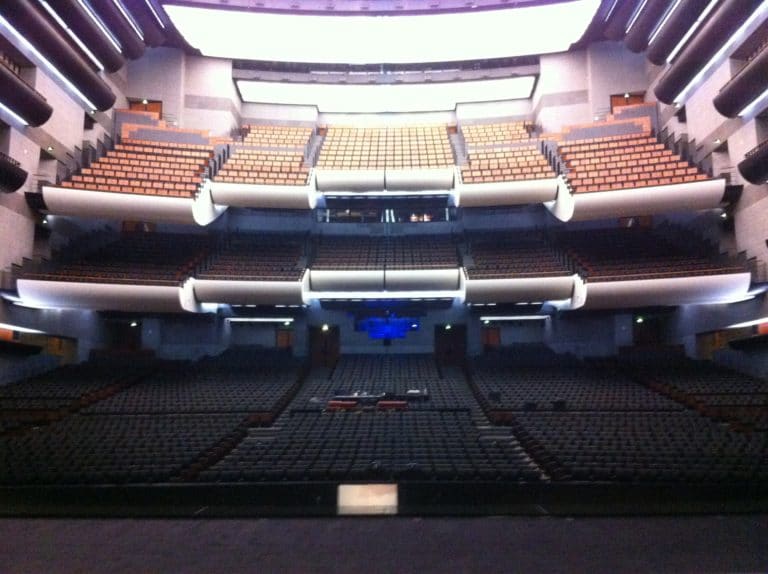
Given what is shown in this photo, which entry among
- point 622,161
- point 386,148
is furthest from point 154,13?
point 622,161

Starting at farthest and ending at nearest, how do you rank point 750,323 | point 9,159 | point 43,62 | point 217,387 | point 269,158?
point 269,158 → point 217,387 → point 43,62 → point 750,323 → point 9,159

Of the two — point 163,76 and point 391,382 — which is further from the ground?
point 163,76

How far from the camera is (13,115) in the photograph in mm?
14219

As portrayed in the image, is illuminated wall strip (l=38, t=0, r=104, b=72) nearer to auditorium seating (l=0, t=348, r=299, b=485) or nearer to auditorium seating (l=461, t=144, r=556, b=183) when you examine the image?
auditorium seating (l=0, t=348, r=299, b=485)

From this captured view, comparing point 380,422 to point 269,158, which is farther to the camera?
point 269,158

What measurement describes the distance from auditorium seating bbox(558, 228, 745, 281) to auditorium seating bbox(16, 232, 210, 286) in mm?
13878

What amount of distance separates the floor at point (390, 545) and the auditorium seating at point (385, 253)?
11.9 metres

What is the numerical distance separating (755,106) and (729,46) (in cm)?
237

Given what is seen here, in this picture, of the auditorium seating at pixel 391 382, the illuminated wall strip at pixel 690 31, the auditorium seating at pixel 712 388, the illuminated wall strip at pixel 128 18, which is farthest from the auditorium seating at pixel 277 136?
the auditorium seating at pixel 712 388

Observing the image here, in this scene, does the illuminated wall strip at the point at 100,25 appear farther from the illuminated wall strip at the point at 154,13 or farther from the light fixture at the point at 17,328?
the light fixture at the point at 17,328

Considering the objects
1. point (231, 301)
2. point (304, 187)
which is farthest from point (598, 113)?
point (231, 301)

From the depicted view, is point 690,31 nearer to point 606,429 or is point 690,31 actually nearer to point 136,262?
point 606,429

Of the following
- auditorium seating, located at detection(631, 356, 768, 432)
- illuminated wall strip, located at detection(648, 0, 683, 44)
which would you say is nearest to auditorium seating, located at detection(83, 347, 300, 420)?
auditorium seating, located at detection(631, 356, 768, 432)

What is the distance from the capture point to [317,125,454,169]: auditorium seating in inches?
787
